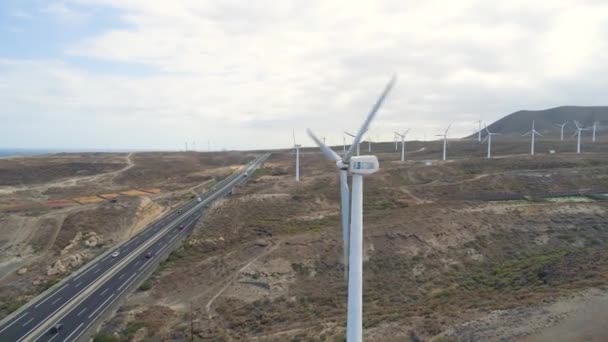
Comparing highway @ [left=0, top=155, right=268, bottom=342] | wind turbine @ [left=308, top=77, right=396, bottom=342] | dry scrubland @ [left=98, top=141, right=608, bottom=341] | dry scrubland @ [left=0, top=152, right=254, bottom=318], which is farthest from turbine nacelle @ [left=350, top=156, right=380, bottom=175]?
dry scrubland @ [left=0, top=152, right=254, bottom=318]

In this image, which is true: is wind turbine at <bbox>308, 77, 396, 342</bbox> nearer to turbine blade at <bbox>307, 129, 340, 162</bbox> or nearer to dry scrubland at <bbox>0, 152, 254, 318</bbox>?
turbine blade at <bbox>307, 129, 340, 162</bbox>

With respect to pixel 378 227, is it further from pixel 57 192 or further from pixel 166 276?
pixel 57 192

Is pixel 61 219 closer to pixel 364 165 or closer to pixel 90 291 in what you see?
pixel 90 291

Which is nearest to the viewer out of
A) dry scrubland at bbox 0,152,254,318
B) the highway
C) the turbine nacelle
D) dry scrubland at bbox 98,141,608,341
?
the turbine nacelle

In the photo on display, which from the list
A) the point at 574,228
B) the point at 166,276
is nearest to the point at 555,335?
the point at 574,228

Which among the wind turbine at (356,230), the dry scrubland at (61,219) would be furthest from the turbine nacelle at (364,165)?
the dry scrubland at (61,219)

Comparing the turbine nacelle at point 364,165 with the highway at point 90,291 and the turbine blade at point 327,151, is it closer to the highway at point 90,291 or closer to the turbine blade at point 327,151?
the turbine blade at point 327,151

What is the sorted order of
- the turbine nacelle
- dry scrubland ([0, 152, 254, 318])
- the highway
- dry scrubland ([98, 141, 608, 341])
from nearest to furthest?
the turbine nacelle
dry scrubland ([98, 141, 608, 341])
the highway
dry scrubland ([0, 152, 254, 318])
